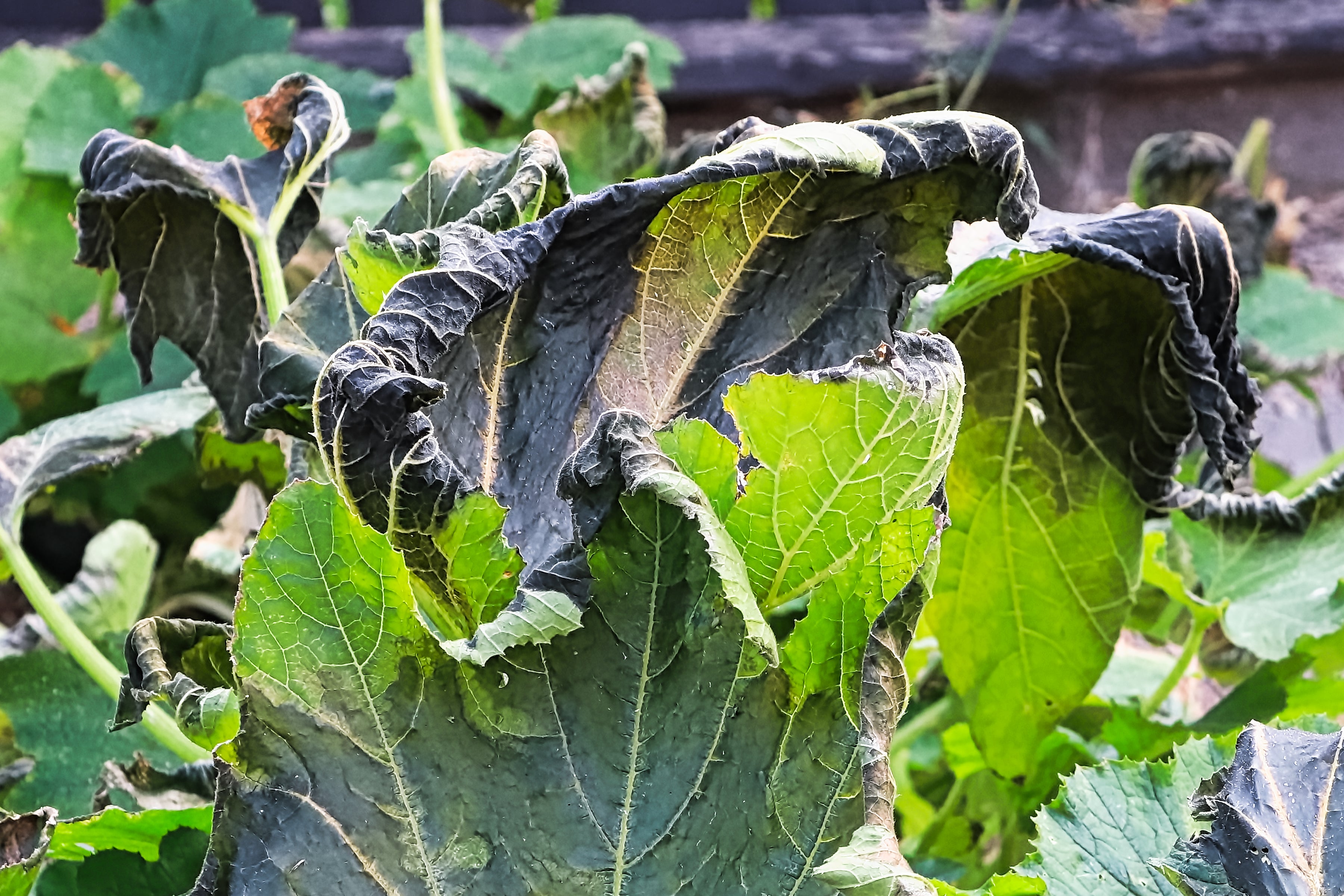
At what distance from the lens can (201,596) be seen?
0.86 metres

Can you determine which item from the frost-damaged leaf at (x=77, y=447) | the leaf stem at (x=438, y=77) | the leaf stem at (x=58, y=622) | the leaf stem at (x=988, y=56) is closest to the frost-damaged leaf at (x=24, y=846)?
the leaf stem at (x=58, y=622)

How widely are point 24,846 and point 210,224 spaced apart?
0.28m

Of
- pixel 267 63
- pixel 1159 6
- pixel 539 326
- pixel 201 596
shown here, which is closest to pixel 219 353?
pixel 539 326

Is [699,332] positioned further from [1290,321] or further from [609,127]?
[1290,321]

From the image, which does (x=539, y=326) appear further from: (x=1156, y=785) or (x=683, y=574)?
(x=1156, y=785)

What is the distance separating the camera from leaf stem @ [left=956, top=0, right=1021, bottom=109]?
162 centimetres

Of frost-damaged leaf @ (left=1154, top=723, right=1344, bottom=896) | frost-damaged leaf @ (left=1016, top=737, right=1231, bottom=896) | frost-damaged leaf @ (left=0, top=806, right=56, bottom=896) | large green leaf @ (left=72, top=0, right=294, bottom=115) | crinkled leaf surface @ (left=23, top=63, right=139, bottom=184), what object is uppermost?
large green leaf @ (left=72, top=0, right=294, bottom=115)

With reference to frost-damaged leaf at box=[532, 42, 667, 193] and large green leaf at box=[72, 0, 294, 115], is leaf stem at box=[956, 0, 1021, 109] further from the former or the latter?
large green leaf at box=[72, 0, 294, 115]

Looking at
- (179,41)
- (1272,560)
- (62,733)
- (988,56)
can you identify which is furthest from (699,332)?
(988,56)

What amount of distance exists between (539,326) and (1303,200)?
1.64 m

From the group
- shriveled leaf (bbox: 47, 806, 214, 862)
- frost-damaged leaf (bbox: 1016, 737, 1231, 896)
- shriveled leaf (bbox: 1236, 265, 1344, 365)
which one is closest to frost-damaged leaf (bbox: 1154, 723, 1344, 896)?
frost-damaged leaf (bbox: 1016, 737, 1231, 896)

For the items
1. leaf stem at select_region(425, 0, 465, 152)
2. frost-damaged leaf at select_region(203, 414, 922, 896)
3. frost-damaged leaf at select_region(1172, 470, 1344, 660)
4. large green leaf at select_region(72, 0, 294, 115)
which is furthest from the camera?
large green leaf at select_region(72, 0, 294, 115)

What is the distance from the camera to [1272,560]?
608 mm

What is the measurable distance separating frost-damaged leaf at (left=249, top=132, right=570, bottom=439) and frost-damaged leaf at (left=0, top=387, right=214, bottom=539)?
20cm
